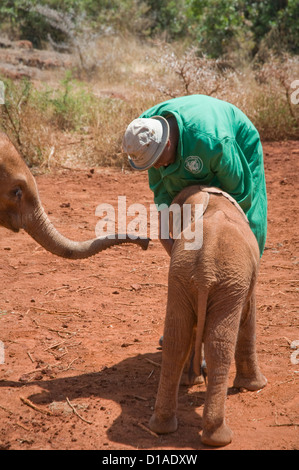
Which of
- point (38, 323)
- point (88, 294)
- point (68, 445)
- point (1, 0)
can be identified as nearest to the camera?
point (68, 445)

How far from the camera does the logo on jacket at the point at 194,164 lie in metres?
3.58

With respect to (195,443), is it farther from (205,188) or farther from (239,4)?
(239,4)

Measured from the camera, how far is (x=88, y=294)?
232 inches

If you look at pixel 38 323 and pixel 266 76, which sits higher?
pixel 266 76

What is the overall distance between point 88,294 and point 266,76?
7367mm

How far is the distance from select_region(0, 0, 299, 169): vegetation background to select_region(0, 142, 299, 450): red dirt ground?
9.39ft

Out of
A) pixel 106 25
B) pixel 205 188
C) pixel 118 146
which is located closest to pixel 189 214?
pixel 205 188

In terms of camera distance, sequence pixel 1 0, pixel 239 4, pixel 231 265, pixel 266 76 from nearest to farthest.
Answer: pixel 231 265
pixel 266 76
pixel 239 4
pixel 1 0

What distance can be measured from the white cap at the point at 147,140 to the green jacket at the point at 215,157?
0.12 m

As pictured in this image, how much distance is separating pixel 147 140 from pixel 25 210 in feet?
3.87
